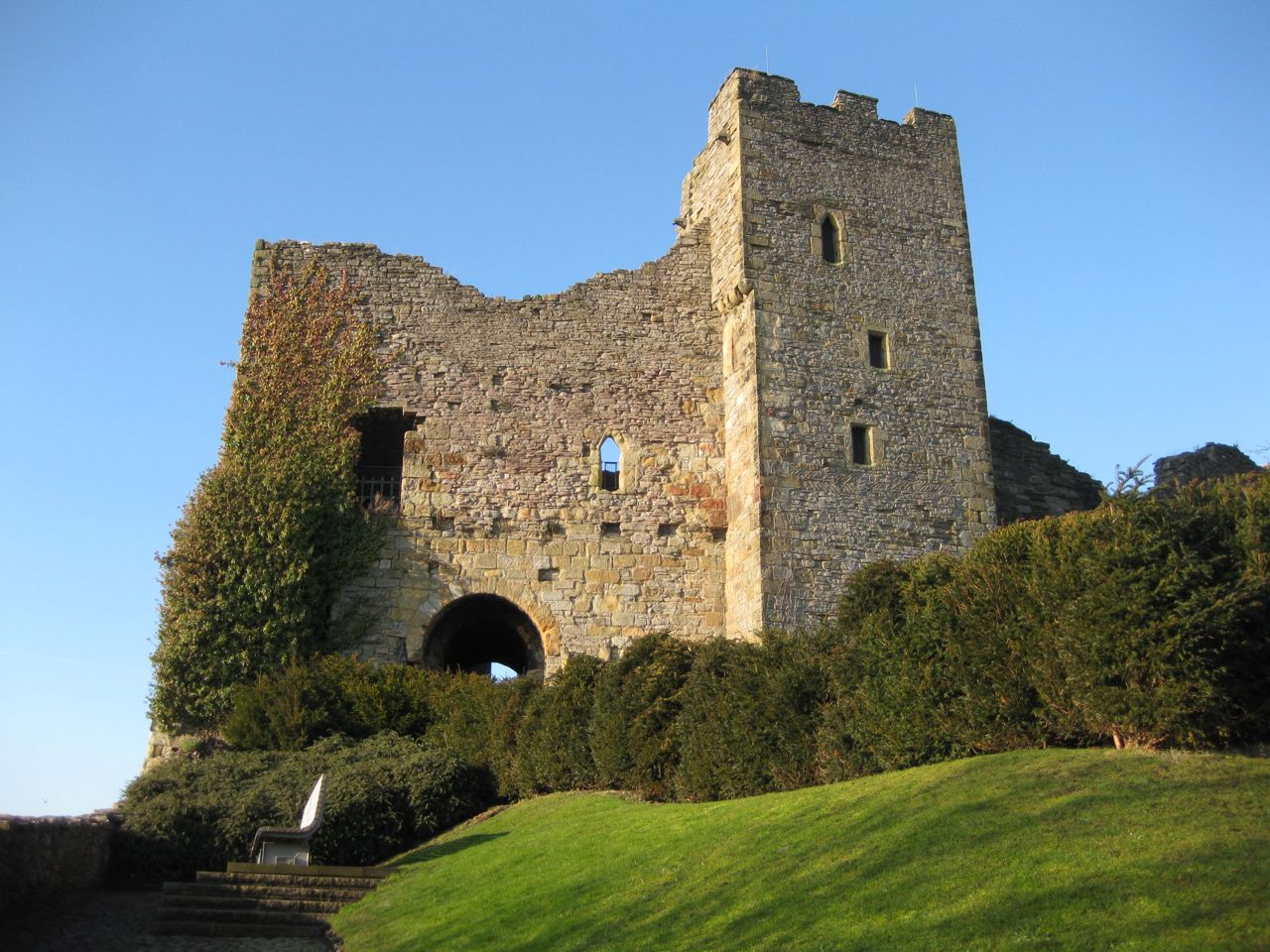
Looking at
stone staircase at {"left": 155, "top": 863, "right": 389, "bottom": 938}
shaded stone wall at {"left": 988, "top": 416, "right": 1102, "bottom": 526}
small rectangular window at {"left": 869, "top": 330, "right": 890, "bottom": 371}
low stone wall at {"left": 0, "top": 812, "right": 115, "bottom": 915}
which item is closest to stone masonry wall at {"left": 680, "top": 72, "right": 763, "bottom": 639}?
small rectangular window at {"left": 869, "top": 330, "right": 890, "bottom": 371}

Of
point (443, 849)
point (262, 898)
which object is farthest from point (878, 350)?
point (262, 898)

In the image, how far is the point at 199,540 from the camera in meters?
20.2

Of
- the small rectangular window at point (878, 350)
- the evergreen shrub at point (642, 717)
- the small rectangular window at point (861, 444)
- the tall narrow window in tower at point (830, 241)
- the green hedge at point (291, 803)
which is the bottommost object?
the green hedge at point (291, 803)

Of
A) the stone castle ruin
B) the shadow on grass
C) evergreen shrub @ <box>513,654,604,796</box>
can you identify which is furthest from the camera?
the stone castle ruin

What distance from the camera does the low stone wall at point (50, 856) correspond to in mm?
11508

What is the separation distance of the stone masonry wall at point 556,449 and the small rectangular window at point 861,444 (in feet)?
7.91

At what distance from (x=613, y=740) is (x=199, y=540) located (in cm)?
857

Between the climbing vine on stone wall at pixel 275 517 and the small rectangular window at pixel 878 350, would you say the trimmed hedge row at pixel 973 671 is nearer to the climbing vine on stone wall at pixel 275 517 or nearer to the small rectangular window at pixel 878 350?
the climbing vine on stone wall at pixel 275 517

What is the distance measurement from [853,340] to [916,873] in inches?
570

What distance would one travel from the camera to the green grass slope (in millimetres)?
7164

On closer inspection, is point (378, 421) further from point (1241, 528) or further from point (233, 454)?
point (1241, 528)

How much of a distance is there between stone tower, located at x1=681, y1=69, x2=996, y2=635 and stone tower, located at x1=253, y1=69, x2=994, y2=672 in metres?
0.04

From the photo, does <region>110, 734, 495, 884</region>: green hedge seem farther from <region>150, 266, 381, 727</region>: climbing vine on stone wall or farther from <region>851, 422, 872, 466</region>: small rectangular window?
<region>851, 422, 872, 466</region>: small rectangular window

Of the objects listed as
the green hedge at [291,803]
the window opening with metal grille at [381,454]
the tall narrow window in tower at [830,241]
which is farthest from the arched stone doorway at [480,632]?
the tall narrow window in tower at [830,241]
